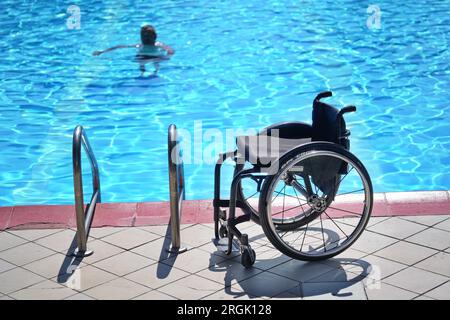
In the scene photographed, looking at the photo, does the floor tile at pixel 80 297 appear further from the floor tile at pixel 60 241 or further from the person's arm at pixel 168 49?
the person's arm at pixel 168 49

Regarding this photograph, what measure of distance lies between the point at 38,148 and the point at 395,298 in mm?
5314

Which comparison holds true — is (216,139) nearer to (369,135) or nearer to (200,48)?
(369,135)

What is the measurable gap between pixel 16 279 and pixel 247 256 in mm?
1476

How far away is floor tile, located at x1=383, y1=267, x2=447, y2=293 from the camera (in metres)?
4.73

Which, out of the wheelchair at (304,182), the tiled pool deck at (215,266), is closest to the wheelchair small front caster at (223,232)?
the wheelchair at (304,182)

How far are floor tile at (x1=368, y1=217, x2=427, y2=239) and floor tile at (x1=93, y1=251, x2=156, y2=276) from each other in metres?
1.62

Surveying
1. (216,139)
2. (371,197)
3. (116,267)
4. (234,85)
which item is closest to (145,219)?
(116,267)

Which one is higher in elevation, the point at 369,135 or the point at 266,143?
the point at 266,143

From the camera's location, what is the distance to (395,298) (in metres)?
4.61

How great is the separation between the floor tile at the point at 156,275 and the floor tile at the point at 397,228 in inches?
57.4

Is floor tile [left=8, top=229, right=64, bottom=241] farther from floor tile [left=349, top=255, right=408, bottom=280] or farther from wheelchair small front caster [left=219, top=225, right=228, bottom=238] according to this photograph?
floor tile [left=349, top=255, right=408, bottom=280]

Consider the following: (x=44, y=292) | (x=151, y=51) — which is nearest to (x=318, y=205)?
(x=44, y=292)

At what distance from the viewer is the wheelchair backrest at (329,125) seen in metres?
5.10
